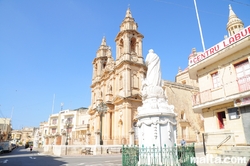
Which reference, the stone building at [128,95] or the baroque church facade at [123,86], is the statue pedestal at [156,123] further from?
the baroque church facade at [123,86]

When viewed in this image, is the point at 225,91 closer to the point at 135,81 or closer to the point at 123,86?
the point at 123,86

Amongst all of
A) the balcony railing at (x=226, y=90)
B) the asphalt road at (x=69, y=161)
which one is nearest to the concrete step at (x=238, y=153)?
the balcony railing at (x=226, y=90)

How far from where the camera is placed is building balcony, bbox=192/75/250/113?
35.8 feet

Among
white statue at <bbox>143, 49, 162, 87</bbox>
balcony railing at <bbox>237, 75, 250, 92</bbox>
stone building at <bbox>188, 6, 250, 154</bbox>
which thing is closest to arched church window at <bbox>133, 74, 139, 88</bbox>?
stone building at <bbox>188, 6, 250, 154</bbox>

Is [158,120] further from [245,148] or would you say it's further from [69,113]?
[69,113]

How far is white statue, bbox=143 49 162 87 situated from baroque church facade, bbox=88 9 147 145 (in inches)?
667

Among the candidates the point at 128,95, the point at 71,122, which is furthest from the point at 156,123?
the point at 71,122

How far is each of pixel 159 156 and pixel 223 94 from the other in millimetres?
8682

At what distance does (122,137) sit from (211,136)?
46.9 ft

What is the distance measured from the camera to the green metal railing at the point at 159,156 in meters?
6.02

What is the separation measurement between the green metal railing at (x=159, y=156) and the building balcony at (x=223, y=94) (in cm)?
666

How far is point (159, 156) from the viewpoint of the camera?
20.6ft

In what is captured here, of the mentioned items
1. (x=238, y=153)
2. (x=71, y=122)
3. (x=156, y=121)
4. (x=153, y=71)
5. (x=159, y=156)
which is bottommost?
(x=238, y=153)

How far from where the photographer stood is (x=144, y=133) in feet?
23.1
